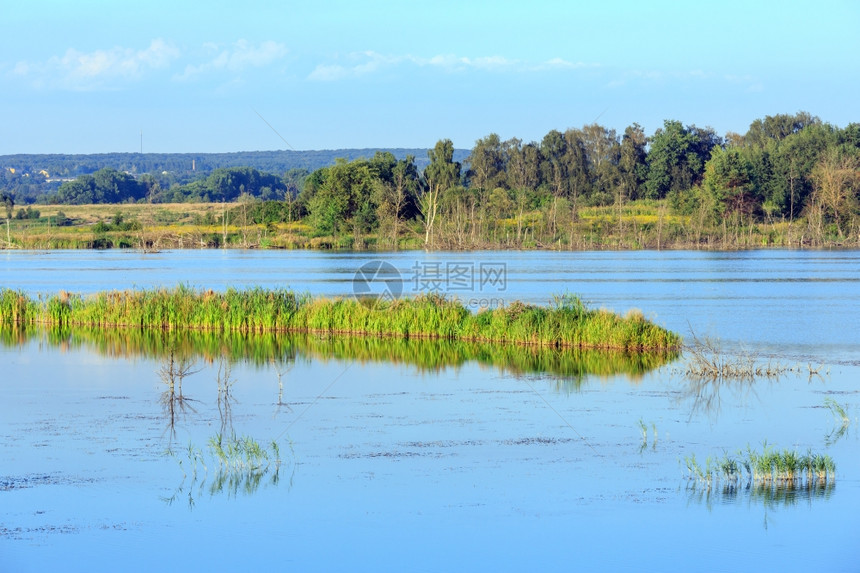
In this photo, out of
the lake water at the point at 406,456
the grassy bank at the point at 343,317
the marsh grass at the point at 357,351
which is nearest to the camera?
the lake water at the point at 406,456

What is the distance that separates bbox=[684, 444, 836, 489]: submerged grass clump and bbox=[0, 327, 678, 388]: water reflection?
6.40m

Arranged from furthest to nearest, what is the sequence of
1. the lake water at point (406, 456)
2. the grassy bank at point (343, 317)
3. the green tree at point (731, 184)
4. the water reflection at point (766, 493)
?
the green tree at point (731, 184), the grassy bank at point (343, 317), the water reflection at point (766, 493), the lake water at point (406, 456)

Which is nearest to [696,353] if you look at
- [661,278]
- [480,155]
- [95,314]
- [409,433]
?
[409,433]

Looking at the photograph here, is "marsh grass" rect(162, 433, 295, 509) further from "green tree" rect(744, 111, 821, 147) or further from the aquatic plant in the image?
"green tree" rect(744, 111, 821, 147)

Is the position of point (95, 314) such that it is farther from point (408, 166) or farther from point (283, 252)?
point (408, 166)

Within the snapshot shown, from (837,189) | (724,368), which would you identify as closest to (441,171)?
(837,189)

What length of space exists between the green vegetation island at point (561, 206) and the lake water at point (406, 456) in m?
57.2

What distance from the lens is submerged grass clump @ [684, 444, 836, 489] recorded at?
491 inches

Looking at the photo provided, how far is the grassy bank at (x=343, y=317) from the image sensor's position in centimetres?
2342

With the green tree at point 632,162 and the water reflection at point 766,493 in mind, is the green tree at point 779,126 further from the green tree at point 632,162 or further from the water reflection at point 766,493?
the water reflection at point 766,493

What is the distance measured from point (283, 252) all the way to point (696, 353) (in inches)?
2468

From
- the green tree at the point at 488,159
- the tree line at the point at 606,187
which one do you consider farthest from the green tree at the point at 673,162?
the green tree at the point at 488,159

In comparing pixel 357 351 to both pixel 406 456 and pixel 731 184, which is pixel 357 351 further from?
pixel 731 184

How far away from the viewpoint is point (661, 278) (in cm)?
4788
